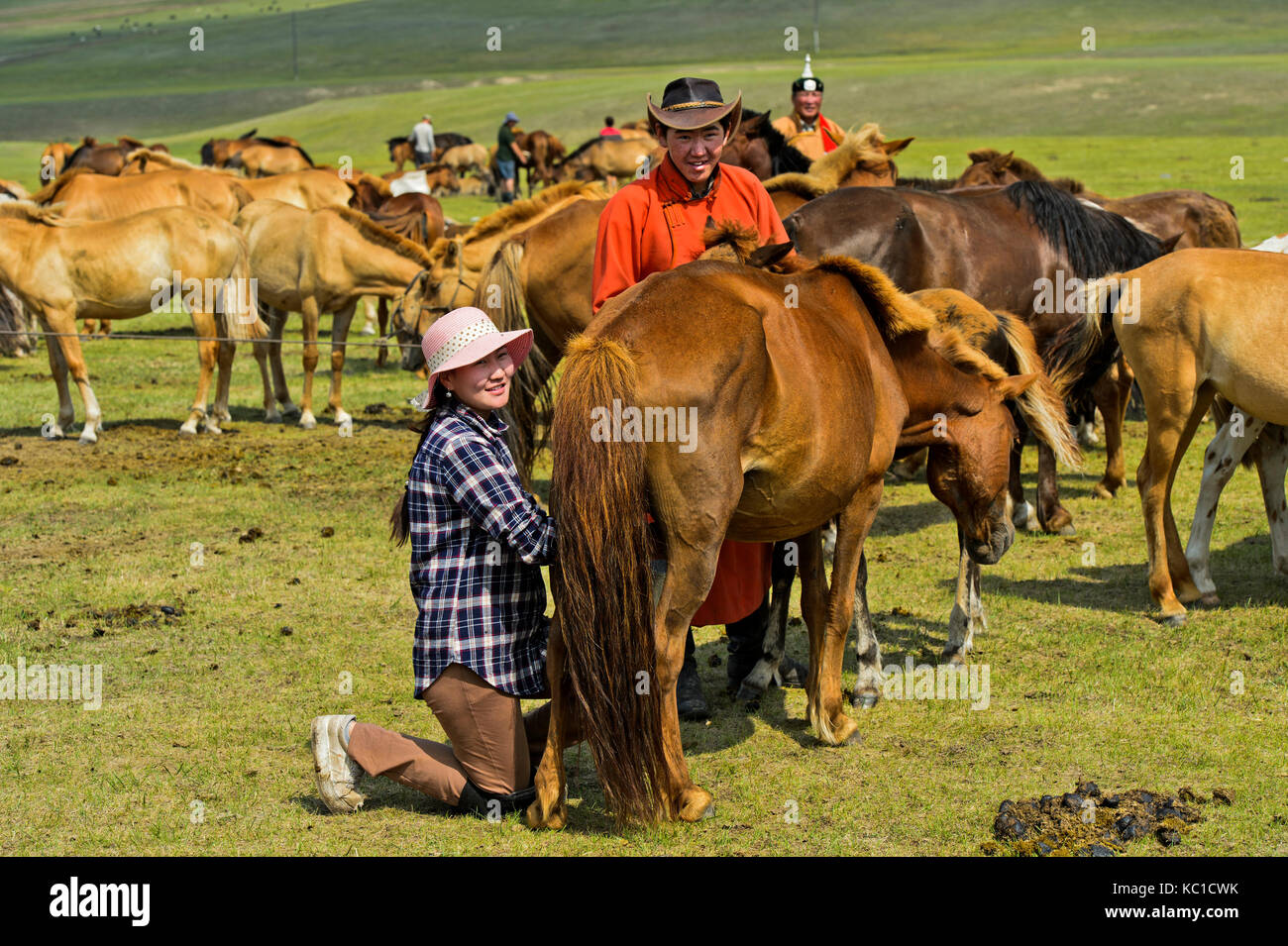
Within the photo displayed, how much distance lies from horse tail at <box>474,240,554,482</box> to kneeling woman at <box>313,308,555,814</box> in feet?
14.1

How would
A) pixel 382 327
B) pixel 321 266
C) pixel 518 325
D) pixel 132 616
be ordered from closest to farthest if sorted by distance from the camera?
pixel 132 616
pixel 518 325
pixel 321 266
pixel 382 327

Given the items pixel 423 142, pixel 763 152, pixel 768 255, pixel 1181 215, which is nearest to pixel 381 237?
pixel 763 152

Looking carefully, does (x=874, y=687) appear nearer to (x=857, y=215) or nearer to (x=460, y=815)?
(x=460, y=815)

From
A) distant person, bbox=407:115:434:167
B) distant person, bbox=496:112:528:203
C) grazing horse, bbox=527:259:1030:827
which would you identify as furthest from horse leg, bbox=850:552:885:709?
distant person, bbox=407:115:434:167

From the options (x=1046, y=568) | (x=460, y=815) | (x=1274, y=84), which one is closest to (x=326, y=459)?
(x=1046, y=568)

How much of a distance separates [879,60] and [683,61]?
15.4m

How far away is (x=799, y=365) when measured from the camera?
4336mm

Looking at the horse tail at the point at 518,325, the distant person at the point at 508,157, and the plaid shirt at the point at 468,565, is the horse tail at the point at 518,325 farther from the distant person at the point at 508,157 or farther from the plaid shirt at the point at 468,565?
the distant person at the point at 508,157

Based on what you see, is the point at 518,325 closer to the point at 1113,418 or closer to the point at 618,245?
the point at 618,245

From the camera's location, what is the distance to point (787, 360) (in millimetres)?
4289

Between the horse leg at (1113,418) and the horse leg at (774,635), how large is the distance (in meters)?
4.47

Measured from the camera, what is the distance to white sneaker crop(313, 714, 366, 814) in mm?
4387

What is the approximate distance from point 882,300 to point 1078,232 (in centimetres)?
374

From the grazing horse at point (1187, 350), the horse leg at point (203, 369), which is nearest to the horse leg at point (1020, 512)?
the grazing horse at point (1187, 350)
